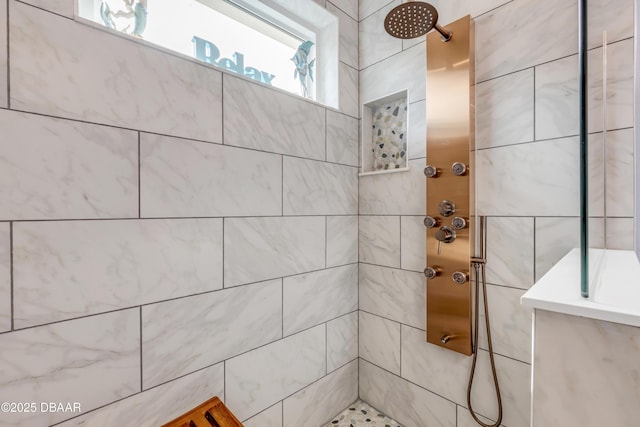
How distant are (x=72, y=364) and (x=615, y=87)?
75.2 inches

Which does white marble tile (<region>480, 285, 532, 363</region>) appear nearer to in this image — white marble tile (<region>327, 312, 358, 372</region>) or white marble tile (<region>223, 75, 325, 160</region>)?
white marble tile (<region>327, 312, 358, 372</region>)

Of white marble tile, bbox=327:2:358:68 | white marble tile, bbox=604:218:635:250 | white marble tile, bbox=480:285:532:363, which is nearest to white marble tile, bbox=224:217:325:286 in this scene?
white marble tile, bbox=480:285:532:363

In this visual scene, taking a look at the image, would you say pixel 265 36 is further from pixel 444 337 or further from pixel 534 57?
pixel 444 337

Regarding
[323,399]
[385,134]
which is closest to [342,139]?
[385,134]

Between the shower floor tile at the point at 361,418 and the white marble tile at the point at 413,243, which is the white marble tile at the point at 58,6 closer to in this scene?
the white marble tile at the point at 413,243

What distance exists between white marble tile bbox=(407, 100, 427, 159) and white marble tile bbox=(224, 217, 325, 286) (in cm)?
59

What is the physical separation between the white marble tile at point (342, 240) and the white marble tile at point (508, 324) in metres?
0.72

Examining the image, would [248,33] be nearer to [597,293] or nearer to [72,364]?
[72,364]

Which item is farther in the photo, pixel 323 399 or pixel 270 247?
pixel 323 399

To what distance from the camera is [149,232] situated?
99 cm

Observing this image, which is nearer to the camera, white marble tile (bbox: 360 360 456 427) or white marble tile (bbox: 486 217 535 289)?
white marble tile (bbox: 486 217 535 289)

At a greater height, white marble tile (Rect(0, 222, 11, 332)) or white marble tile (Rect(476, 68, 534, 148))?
white marble tile (Rect(476, 68, 534, 148))

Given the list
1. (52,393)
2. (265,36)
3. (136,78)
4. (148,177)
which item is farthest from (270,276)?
(265,36)

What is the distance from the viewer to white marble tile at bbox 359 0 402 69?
1602 mm
